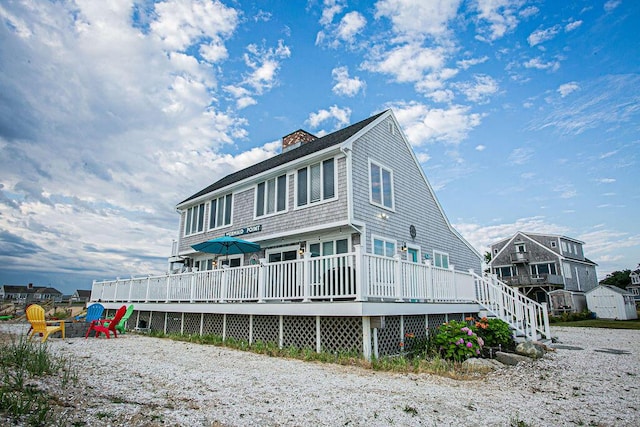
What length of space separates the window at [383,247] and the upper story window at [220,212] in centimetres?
713

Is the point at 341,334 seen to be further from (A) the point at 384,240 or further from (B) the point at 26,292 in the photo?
(B) the point at 26,292

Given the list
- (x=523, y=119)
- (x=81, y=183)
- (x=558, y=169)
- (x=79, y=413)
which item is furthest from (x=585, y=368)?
(x=81, y=183)

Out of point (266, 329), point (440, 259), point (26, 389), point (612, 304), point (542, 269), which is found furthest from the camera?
point (542, 269)

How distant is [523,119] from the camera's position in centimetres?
1488

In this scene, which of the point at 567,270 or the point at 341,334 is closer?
the point at 341,334

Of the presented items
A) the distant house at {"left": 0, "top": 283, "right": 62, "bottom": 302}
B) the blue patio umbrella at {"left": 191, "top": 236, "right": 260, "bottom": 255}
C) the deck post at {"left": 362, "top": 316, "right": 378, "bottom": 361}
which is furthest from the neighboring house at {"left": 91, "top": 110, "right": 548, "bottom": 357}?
the distant house at {"left": 0, "top": 283, "right": 62, "bottom": 302}

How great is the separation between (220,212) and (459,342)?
1207 centimetres

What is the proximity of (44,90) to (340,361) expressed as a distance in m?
13.7

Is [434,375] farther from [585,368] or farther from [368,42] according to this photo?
[368,42]

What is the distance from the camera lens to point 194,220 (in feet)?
60.7

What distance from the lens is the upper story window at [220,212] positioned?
1639cm

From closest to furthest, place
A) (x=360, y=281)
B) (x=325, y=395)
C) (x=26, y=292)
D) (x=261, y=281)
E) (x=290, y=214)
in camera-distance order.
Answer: (x=325, y=395), (x=360, y=281), (x=261, y=281), (x=290, y=214), (x=26, y=292)

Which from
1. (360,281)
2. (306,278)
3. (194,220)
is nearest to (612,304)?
(360,281)

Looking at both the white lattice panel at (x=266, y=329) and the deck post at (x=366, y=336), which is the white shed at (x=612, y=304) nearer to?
the deck post at (x=366, y=336)
